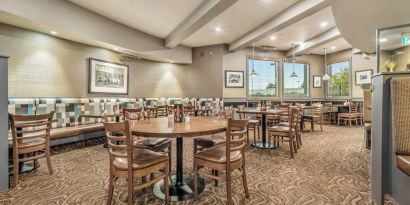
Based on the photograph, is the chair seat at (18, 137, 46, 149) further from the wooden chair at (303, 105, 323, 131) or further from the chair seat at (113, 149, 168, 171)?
the wooden chair at (303, 105, 323, 131)

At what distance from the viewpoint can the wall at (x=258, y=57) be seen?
8.11 meters

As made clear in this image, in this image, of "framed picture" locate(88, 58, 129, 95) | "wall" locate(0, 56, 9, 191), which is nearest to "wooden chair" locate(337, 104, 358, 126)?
"framed picture" locate(88, 58, 129, 95)

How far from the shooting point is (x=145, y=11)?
500 centimetres

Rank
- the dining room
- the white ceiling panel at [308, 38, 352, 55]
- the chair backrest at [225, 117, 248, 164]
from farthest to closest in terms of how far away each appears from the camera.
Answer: the white ceiling panel at [308, 38, 352, 55], the dining room, the chair backrest at [225, 117, 248, 164]

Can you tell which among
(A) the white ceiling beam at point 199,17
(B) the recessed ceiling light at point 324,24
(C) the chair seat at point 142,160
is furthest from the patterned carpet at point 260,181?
(B) the recessed ceiling light at point 324,24

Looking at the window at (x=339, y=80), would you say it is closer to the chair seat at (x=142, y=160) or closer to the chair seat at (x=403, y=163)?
the chair seat at (x=403, y=163)

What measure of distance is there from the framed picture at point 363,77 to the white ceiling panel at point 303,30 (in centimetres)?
307

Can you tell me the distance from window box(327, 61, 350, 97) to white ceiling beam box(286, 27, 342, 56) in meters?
2.53

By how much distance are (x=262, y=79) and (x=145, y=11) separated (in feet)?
18.5

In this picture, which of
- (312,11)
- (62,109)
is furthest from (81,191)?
(312,11)

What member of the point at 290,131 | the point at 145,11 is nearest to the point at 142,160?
the point at 290,131

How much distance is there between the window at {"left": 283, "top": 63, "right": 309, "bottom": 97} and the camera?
9.45 m

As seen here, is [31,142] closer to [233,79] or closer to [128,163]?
[128,163]

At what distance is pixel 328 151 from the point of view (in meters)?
4.47
